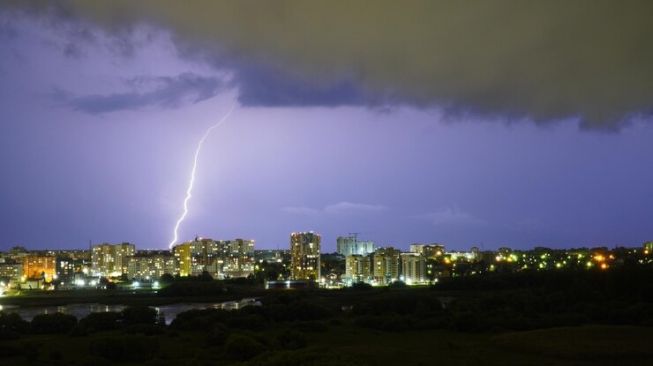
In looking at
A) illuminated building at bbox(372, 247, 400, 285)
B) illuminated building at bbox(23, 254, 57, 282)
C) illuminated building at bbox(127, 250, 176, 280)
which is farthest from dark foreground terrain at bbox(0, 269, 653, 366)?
illuminated building at bbox(127, 250, 176, 280)

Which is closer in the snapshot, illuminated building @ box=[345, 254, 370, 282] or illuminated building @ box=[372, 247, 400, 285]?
illuminated building @ box=[372, 247, 400, 285]

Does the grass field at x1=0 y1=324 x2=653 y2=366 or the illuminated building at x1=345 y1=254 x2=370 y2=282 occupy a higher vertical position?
the illuminated building at x1=345 y1=254 x2=370 y2=282

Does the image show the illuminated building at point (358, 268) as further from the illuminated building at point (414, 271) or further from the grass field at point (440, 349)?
the grass field at point (440, 349)

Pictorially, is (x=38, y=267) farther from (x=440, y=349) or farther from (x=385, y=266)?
(x=440, y=349)

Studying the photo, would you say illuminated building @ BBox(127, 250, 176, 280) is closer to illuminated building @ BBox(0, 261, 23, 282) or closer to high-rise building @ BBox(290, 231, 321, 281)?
illuminated building @ BBox(0, 261, 23, 282)

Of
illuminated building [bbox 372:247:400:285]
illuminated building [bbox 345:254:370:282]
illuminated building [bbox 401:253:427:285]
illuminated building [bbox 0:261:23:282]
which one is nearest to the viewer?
illuminated building [bbox 401:253:427:285]
